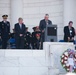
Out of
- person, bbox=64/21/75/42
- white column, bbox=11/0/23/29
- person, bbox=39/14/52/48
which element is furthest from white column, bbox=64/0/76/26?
person, bbox=39/14/52/48

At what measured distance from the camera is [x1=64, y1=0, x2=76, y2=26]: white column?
2261cm

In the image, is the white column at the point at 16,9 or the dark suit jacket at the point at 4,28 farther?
the white column at the point at 16,9

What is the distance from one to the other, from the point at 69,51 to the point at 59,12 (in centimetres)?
717

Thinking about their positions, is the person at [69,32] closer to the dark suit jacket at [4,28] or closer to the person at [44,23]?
the person at [44,23]

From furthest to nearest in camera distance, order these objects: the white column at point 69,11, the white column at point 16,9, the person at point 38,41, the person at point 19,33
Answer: the white column at point 16,9
the white column at point 69,11
the person at point 38,41
the person at point 19,33

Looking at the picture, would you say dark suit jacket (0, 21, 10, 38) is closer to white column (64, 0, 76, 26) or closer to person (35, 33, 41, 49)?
person (35, 33, 41, 49)

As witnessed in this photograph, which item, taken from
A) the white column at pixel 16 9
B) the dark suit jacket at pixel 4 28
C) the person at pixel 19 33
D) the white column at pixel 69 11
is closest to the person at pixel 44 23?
the person at pixel 19 33

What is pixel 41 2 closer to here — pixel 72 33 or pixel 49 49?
pixel 72 33

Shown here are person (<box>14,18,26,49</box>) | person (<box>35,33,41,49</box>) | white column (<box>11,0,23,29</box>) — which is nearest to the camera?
person (<box>14,18,26,49</box>)

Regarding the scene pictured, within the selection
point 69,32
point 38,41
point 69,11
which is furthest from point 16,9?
point 69,32

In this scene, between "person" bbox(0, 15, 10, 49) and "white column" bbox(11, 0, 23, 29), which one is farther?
"white column" bbox(11, 0, 23, 29)

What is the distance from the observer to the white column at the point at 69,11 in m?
22.6

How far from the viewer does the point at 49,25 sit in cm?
1883

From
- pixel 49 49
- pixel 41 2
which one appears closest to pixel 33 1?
pixel 41 2
